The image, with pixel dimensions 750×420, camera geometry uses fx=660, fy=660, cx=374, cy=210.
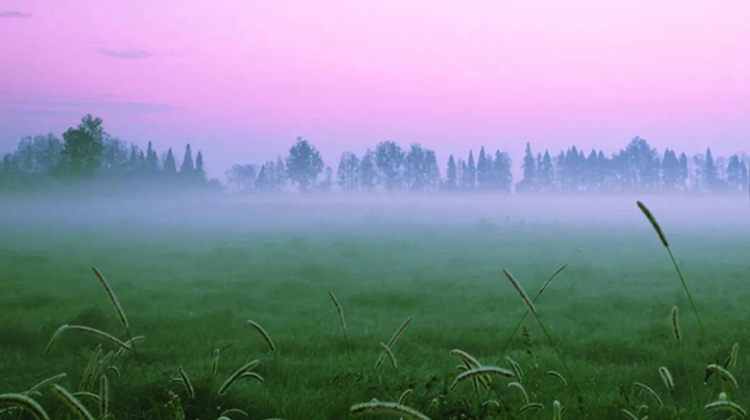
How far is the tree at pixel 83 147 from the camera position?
77000 mm

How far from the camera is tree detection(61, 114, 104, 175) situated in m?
77.0

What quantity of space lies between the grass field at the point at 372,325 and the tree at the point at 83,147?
44.5 m

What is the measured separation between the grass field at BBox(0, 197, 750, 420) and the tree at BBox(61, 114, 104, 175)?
44475mm

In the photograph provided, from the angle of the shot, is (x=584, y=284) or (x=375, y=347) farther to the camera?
(x=584, y=284)

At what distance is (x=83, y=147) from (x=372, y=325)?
236 feet

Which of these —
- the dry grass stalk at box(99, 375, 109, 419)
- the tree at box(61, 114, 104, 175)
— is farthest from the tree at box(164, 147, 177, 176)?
the dry grass stalk at box(99, 375, 109, 419)

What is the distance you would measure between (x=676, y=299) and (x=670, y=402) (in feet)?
38.8

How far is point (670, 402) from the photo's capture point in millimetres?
8219

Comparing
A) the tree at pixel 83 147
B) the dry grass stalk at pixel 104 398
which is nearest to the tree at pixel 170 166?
the tree at pixel 83 147

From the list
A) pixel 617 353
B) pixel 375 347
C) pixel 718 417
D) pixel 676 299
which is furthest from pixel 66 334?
pixel 676 299

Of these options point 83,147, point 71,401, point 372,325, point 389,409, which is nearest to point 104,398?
point 71,401

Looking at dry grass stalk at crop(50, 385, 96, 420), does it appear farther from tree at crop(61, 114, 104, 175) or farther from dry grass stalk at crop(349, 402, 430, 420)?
tree at crop(61, 114, 104, 175)

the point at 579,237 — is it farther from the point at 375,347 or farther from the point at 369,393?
the point at 369,393

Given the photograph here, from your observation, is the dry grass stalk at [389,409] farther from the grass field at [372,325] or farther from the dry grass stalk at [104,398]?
the grass field at [372,325]
